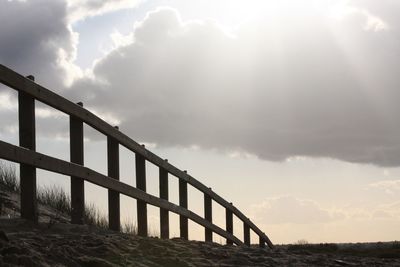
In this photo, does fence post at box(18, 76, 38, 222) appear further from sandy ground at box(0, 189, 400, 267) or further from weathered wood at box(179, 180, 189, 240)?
weathered wood at box(179, 180, 189, 240)

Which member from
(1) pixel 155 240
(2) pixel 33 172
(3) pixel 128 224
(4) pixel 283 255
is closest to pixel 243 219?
(3) pixel 128 224

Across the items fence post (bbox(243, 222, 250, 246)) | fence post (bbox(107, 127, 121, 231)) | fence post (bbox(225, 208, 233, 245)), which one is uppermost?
fence post (bbox(107, 127, 121, 231))

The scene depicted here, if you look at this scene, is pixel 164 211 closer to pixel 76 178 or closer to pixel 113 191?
pixel 113 191

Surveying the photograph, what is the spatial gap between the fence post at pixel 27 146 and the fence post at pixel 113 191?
6.18 feet

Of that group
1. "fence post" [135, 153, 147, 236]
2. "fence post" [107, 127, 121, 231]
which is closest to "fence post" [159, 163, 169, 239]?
"fence post" [135, 153, 147, 236]

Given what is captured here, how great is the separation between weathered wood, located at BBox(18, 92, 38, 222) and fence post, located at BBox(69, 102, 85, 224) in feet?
2.62

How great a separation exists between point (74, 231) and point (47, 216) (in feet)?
3.71

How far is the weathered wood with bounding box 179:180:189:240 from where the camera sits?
11.1 m

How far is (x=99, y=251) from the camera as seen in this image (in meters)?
5.20

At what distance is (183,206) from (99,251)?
6046 mm

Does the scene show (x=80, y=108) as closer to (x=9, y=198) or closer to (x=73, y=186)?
(x=73, y=186)

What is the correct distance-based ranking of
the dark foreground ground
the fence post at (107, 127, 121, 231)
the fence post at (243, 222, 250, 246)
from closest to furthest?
the dark foreground ground
the fence post at (107, 127, 121, 231)
the fence post at (243, 222, 250, 246)

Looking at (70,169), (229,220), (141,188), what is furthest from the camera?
(229,220)

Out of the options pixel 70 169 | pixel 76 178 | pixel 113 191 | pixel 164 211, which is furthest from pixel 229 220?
pixel 70 169
